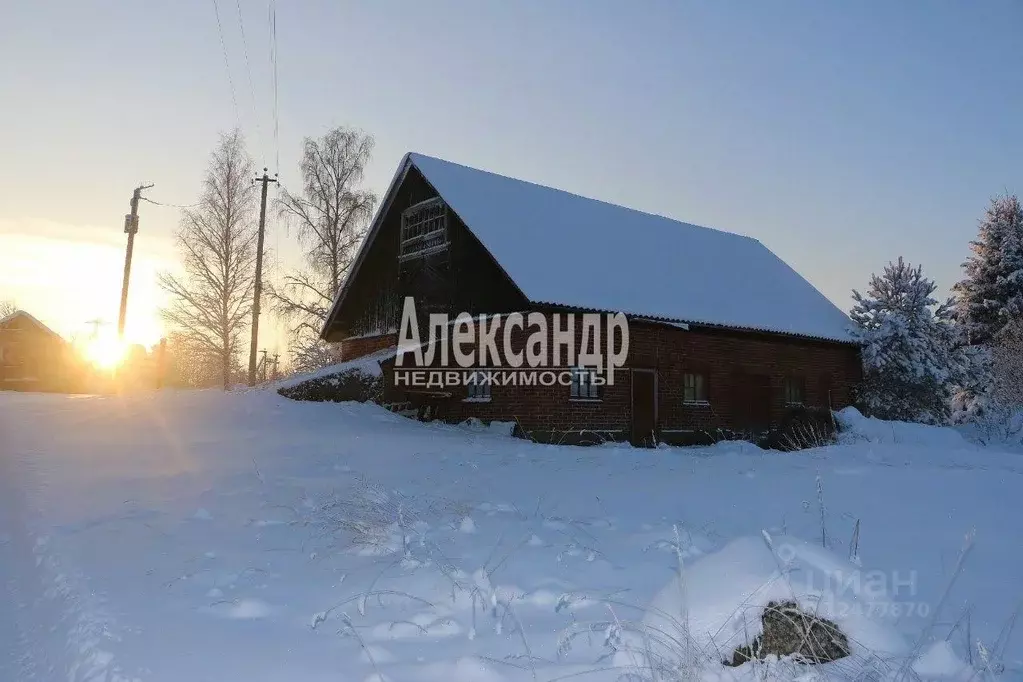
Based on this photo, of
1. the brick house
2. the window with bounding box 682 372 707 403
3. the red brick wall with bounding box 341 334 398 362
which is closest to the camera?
the brick house

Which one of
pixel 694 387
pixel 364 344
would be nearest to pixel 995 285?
pixel 694 387

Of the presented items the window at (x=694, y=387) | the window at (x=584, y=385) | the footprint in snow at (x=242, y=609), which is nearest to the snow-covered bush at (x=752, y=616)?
the footprint in snow at (x=242, y=609)

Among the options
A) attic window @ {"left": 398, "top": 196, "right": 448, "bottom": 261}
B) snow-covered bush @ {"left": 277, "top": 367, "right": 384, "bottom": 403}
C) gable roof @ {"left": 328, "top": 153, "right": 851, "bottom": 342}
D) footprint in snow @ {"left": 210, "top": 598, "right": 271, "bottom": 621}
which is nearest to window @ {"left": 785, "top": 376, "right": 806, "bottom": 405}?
gable roof @ {"left": 328, "top": 153, "right": 851, "bottom": 342}

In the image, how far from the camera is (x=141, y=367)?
2372cm

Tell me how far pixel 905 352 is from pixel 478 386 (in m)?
12.4

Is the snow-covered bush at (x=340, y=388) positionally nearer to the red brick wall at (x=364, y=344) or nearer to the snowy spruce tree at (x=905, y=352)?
the red brick wall at (x=364, y=344)

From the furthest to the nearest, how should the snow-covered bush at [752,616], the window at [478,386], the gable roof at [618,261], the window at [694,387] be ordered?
the window at [694,387], the window at [478,386], the gable roof at [618,261], the snow-covered bush at [752,616]

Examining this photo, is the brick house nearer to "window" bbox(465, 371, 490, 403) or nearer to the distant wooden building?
"window" bbox(465, 371, 490, 403)

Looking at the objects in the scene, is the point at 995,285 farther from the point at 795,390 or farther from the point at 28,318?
the point at 28,318

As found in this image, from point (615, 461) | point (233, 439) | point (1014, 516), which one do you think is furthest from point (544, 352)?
point (1014, 516)

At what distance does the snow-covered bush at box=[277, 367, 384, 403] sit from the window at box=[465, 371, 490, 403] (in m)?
2.06

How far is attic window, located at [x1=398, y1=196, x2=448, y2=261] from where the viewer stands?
52.7ft

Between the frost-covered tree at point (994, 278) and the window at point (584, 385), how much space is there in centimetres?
2437

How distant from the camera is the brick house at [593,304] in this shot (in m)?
14.2
